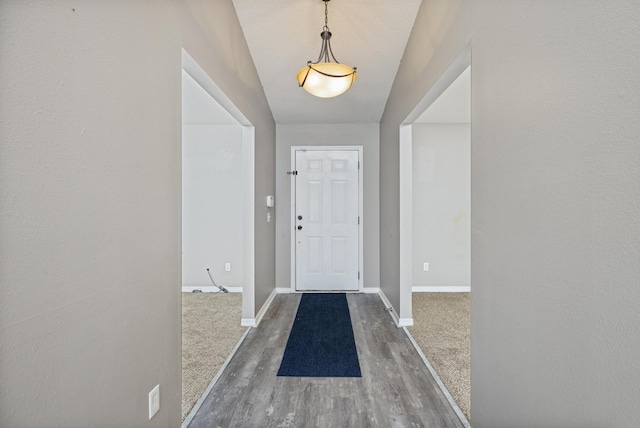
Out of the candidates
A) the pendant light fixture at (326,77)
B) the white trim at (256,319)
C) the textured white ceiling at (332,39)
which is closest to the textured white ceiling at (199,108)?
the textured white ceiling at (332,39)

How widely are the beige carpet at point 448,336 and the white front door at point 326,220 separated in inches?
44.4

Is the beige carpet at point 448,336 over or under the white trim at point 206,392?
over

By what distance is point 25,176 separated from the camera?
78 cm

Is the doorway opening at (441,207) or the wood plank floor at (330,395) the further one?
the doorway opening at (441,207)

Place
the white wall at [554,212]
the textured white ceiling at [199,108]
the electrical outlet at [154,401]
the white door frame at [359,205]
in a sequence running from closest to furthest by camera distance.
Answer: the white wall at [554,212] < the electrical outlet at [154,401] < the textured white ceiling at [199,108] < the white door frame at [359,205]

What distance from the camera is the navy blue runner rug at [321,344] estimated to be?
229 cm

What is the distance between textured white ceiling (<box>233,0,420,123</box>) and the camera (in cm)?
253

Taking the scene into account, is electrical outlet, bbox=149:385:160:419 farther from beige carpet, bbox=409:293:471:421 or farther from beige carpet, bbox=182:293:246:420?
beige carpet, bbox=409:293:471:421

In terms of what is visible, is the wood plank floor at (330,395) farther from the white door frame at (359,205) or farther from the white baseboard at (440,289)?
the white baseboard at (440,289)

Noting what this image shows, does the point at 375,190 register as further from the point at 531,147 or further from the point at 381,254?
the point at 531,147

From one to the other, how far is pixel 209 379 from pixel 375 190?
10.3 ft

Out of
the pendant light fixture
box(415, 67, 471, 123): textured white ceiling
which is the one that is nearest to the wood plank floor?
the pendant light fixture

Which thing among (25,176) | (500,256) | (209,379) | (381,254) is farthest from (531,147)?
(381,254)

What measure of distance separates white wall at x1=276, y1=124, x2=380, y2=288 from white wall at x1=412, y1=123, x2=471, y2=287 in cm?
60
